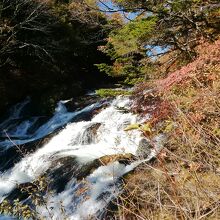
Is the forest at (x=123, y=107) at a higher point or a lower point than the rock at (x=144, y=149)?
higher

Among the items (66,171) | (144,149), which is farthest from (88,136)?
(144,149)

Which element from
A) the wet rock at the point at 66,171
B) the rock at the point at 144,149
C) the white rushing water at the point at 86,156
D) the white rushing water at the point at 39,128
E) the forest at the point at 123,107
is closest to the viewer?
the forest at the point at 123,107

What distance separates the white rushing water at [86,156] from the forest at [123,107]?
39 mm

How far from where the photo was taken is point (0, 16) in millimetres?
16172

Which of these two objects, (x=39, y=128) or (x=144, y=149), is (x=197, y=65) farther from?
(x=39, y=128)

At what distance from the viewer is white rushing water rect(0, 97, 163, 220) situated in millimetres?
7922

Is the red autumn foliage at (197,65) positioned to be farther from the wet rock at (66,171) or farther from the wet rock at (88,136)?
the wet rock at (88,136)

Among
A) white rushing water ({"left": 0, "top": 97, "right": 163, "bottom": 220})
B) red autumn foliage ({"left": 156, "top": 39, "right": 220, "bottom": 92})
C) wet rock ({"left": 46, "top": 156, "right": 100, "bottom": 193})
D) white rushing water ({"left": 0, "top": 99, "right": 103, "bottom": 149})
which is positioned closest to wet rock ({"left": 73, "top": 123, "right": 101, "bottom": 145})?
white rushing water ({"left": 0, "top": 97, "right": 163, "bottom": 220})

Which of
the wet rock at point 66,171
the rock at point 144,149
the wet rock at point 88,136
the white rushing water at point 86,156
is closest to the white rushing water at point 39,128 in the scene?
the white rushing water at point 86,156

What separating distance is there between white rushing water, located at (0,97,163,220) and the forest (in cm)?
4

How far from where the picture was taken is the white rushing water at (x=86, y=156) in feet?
26.0

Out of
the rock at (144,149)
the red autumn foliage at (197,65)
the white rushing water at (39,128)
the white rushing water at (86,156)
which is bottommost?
the rock at (144,149)

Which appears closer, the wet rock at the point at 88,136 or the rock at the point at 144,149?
the rock at the point at 144,149

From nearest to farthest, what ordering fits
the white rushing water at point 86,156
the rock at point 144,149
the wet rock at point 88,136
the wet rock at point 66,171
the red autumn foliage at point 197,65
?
the red autumn foliage at point 197,65 → the white rushing water at point 86,156 → the wet rock at point 66,171 → the rock at point 144,149 → the wet rock at point 88,136
